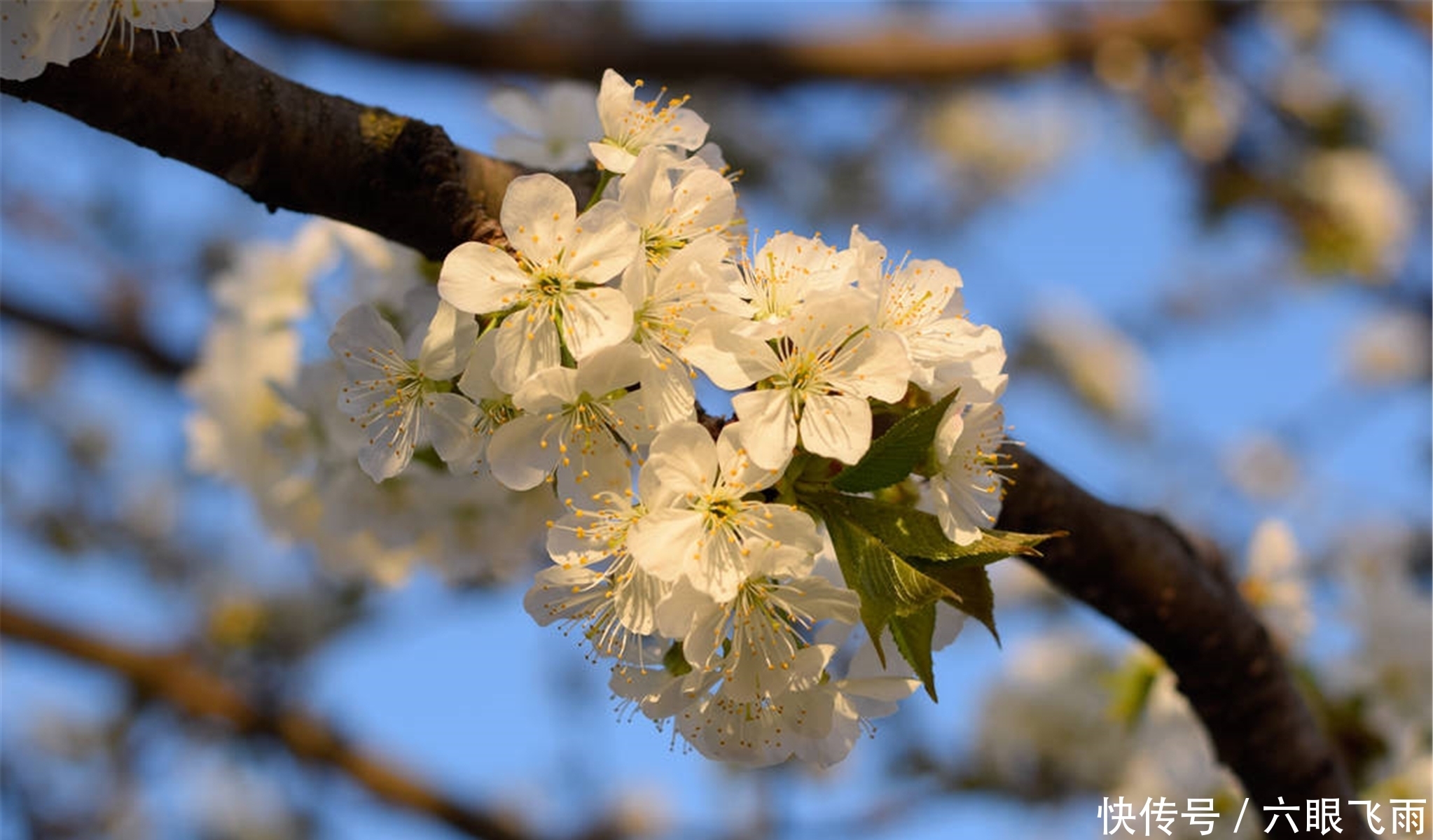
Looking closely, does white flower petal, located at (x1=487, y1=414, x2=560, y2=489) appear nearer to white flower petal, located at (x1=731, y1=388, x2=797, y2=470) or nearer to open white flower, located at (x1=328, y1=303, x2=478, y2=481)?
open white flower, located at (x1=328, y1=303, x2=478, y2=481)

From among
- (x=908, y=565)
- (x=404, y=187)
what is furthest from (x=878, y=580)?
(x=404, y=187)

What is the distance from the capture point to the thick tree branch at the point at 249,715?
3.76 meters

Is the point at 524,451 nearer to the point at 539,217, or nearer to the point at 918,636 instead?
the point at 539,217

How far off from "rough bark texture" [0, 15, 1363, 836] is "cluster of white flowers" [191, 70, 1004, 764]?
0.16 meters

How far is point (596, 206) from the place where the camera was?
3.88 feet

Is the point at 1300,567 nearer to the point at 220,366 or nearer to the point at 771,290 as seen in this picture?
the point at 771,290

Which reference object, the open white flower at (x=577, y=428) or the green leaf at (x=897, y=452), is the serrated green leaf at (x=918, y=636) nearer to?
the green leaf at (x=897, y=452)

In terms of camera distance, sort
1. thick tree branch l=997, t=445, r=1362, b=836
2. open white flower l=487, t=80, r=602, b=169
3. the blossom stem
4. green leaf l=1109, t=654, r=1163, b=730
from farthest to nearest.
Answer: green leaf l=1109, t=654, r=1163, b=730 < open white flower l=487, t=80, r=602, b=169 < thick tree branch l=997, t=445, r=1362, b=836 < the blossom stem

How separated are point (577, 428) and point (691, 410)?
0.11 metres

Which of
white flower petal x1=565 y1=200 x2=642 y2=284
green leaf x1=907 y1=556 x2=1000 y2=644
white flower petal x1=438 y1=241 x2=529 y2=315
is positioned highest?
white flower petal x1=565 y1=200 x2=642 y2=284

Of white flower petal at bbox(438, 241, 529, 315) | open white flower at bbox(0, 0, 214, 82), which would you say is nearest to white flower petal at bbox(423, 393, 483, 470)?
white flower petal at bbox(438, 241, 529, 315)

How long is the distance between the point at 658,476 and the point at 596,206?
0.26 metres

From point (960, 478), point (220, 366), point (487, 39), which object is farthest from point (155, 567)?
point (960, 478)

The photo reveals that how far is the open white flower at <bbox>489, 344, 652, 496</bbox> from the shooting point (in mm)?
1141
